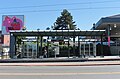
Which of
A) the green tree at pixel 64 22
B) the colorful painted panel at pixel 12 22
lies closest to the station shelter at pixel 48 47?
the colorful painted panel at pixel 12 22

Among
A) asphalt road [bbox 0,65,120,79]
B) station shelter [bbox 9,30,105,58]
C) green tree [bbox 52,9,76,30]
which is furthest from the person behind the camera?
green tree [bbox 52,9,76,30]

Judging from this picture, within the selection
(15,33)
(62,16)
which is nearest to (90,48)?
(15,33)

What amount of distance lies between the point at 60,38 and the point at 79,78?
35.6 meters

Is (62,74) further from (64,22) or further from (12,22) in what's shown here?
(64,22)

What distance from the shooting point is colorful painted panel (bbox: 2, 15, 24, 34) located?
59375 mm

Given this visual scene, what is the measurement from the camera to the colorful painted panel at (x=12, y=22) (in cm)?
5938

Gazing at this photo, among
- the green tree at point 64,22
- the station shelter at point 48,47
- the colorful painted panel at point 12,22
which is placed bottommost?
the station shelter at point 48,47

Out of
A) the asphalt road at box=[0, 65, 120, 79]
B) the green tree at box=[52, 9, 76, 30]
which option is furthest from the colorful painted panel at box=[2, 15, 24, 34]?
the green tree at box=[52, 9, 76, 30]

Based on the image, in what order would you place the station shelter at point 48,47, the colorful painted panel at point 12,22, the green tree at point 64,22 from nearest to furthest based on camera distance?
the station shelter at point 48,47
the colorful painted panel at point 12,22
the green tree at point 64,22

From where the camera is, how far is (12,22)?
59.8 metres

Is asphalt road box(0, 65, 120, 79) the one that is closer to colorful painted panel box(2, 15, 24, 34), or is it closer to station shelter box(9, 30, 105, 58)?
station shelter box(9, 30, 105, 58)

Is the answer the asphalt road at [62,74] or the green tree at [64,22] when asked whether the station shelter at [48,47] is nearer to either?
the asphalt road at [62,74]

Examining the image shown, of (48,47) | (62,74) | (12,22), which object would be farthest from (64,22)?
(62,74)

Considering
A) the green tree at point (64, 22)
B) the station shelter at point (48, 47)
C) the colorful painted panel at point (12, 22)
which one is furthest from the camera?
the green tree at point (64, 22)
